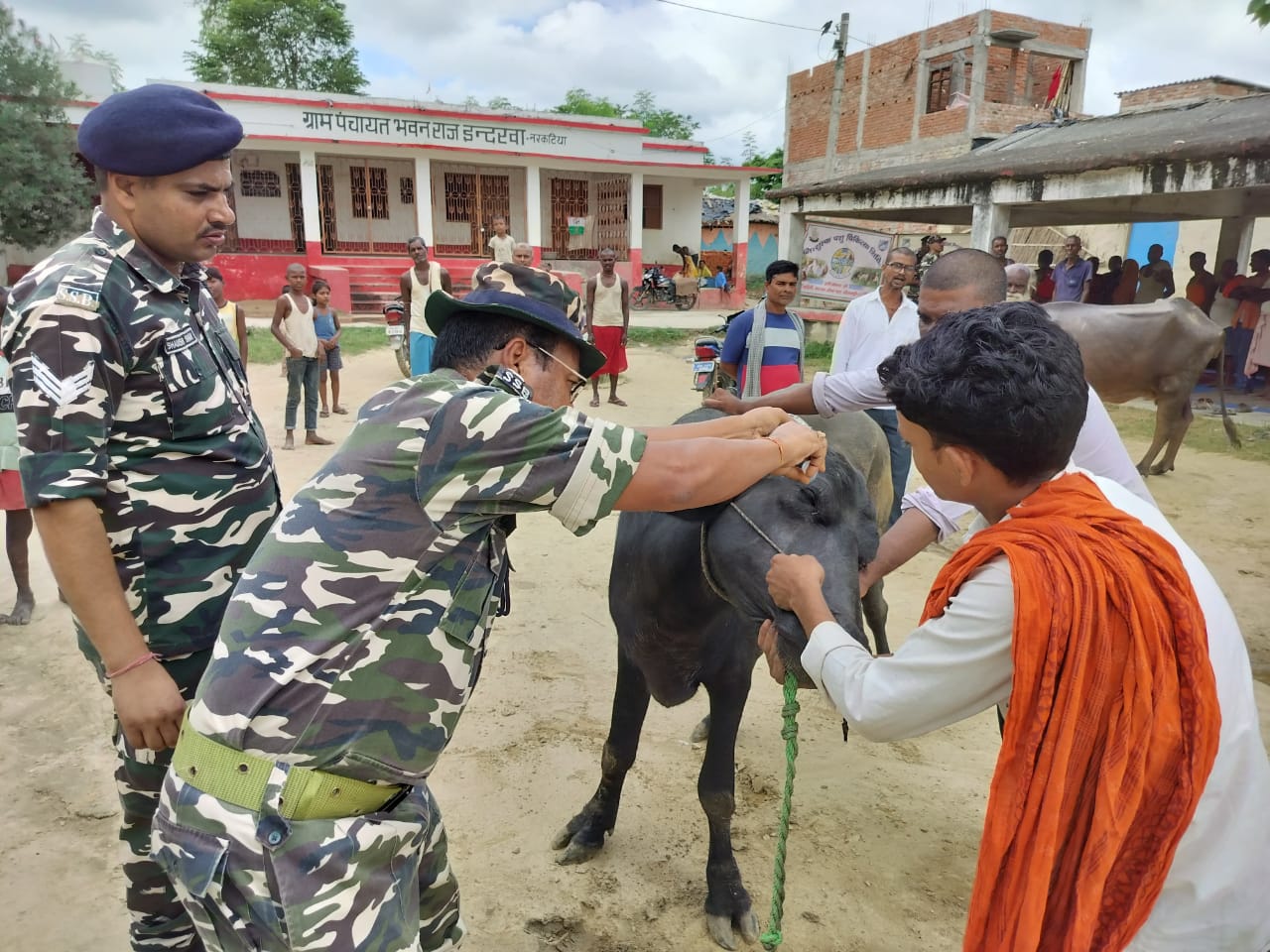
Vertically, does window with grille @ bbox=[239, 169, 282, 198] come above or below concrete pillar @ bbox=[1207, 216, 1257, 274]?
above

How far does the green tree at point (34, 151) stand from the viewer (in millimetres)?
18797

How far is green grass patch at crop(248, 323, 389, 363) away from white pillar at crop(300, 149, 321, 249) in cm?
368

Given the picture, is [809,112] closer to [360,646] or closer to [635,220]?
[635,220]

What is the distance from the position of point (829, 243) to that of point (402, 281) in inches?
323

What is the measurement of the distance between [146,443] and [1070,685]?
184cm

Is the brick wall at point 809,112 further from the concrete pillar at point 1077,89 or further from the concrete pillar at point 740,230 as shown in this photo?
the concrete pillar at point 1077,89

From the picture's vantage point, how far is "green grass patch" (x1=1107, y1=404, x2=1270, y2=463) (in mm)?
Result: 9391

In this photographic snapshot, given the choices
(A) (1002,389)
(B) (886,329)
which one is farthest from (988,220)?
(A) (1002,389)

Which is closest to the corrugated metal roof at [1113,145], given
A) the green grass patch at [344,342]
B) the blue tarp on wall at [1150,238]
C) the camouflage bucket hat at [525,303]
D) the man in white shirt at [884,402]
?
the blue tarp on wall at [1150,238]

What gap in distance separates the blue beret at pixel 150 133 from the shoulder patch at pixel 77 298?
28 cm

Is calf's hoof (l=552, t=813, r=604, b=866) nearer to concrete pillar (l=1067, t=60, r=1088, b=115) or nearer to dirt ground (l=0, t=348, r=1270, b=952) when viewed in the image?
dirt ground (l=0, t=348, r=1270, b=952)

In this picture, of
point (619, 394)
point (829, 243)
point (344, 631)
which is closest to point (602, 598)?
point (344, 631)

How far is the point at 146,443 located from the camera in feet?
5.98

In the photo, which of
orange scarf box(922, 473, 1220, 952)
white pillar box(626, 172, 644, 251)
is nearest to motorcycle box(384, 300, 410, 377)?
orange scarf box(922, 473, 1220, 952)
